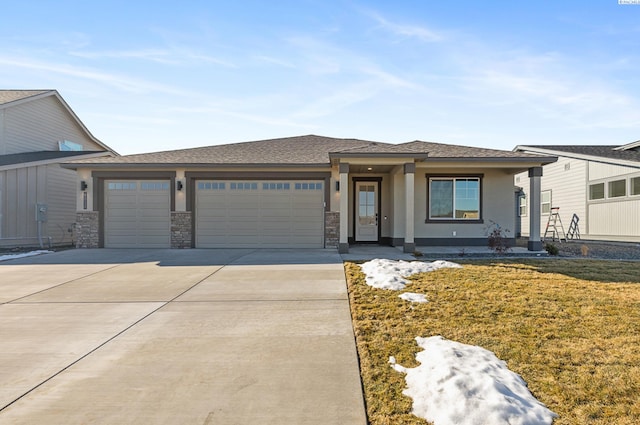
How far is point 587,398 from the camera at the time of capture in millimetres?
2775

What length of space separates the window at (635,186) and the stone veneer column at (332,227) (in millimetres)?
12422

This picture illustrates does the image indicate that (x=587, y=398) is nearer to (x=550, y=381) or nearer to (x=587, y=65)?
(x=550, y=381)

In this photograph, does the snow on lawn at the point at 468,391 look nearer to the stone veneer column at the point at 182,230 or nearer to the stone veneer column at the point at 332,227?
the stone veneer column at the point at 332,227

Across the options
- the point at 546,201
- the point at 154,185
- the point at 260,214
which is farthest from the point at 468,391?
the point at 546,201

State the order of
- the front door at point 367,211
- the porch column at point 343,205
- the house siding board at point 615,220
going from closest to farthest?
the porch column at point 343,205
the front door at point 367,211
the house siding board at point 615,220

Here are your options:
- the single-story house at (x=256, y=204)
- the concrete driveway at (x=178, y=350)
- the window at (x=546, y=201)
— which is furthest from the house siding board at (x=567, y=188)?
the concrete driveway at (x=178, y=350)

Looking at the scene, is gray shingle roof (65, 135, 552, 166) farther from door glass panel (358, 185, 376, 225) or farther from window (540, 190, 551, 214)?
window (540, 190, 551, 214)

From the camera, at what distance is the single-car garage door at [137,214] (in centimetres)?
1273

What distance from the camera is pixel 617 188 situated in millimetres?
15531

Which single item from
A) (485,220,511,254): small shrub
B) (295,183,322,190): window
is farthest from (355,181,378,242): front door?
(485,220,511,254): small shrub

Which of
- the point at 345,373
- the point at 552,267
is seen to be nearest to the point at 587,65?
the point at 552,267

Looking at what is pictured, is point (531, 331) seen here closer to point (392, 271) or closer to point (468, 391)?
point (468, 391)

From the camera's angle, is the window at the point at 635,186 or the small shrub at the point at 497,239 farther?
the window at the point at 635,186

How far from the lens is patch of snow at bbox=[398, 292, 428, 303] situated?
17.9 ft
